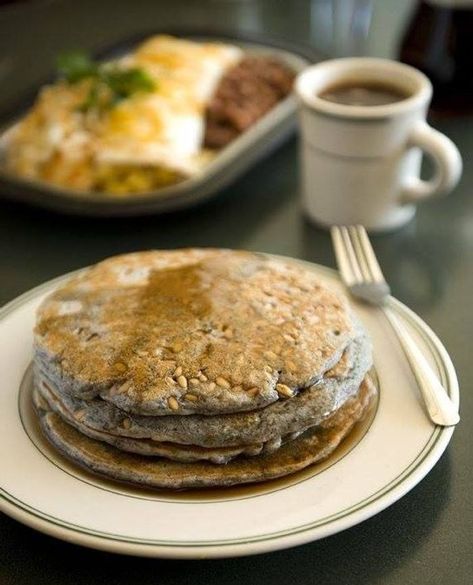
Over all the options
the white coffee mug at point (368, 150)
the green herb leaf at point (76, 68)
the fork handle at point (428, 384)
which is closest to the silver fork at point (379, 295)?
the fork handle at point (428, 384)

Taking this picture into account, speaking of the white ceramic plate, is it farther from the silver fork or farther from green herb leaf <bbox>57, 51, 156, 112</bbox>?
green herb leaf <bbox>57, 51, 156, 112</bbox>

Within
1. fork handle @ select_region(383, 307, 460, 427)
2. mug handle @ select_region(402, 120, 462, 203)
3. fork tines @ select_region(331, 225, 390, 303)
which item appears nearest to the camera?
fork handle @ select_region(383, 307, 460, 427)

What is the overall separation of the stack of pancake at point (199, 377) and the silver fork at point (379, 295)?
63 mm

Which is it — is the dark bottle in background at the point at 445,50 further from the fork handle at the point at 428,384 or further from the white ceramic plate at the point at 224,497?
the white ceramic plate at the point at 224,497

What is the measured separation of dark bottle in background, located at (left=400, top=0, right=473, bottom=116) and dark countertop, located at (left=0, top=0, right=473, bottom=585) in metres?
0.05

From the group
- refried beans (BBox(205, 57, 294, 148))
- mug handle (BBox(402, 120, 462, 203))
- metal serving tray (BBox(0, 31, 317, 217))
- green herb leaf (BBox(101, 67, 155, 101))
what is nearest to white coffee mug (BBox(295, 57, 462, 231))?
mug handle (BBox(402, 120, 462, 203))

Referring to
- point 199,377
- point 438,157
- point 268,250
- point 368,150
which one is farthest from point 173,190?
point 199,377

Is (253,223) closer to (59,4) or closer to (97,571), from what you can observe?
→ (97,571)

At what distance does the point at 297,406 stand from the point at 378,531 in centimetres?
14

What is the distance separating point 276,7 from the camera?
87.7 inches

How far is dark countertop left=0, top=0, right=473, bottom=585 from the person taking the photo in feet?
2.46

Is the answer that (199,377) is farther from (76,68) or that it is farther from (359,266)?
(76,68)

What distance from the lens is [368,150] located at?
1250mm

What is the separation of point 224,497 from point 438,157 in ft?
2.31
